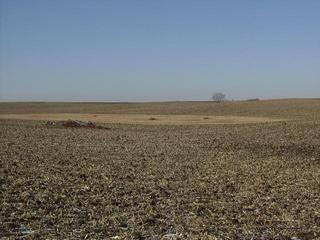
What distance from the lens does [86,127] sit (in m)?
50.0

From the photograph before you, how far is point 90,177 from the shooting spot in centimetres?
1873

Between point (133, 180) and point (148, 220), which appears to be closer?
point (148, 220)

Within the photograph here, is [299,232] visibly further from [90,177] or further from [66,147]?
[66,147]

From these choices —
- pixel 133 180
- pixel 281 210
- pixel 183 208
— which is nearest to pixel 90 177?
pixel 133 180

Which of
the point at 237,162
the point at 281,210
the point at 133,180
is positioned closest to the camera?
the point at 281,210

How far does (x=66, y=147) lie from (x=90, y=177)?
447 inches

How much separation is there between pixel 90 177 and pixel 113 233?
7.92 m

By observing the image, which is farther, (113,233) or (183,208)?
(183,208)

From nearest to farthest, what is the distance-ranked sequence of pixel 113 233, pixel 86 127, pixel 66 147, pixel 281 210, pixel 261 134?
pixel 113 233
pixel 281 210
pixel 66 147
pixel 261 134
pixel 86 127

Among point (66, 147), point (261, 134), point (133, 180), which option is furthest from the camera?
point (261, 134)

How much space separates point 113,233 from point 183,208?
3138 millimetres

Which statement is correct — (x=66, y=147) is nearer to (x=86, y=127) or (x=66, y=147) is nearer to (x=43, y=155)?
(x=43, y=155)

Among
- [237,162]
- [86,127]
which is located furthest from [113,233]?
[86,127]

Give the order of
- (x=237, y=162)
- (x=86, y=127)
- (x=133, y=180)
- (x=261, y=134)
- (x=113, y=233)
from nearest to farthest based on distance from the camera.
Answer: (x=113, y=233) → (x=133, y=180) → (x=237, y=162) → (x=261, y=134) → (x=86, y=127)
